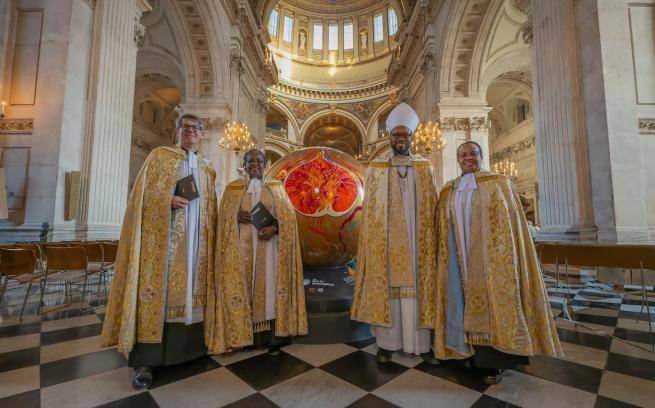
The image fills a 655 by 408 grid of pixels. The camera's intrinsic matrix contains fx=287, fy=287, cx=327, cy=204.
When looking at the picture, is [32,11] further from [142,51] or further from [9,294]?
[142,51]

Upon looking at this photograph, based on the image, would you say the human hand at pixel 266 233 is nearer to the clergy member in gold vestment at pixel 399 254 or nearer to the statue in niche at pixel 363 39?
the clergy member in gold vestment at pixel 399 254

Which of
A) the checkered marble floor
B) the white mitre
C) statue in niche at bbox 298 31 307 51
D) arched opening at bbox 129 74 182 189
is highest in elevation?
statue in niche at bbox 298 31 307 51

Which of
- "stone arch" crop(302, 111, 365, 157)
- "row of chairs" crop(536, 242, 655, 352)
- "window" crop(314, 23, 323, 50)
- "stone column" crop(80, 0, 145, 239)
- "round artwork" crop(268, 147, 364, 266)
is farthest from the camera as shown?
"window" crop(314, 23, 323, 50)

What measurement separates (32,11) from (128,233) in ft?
21.1

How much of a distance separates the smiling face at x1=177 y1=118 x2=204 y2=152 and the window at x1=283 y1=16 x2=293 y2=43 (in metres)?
28.3

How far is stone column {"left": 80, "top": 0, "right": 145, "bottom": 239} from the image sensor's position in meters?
5.27

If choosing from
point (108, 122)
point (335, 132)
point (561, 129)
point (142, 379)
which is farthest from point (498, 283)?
point (335, 132)

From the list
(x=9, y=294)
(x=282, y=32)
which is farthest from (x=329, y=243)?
(x=282, y=32)

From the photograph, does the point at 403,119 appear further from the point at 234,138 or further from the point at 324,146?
the point at 234,138

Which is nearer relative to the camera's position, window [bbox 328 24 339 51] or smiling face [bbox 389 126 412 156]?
smiling face [bbox 389 126 412 156]

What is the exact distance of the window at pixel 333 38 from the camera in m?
27.7

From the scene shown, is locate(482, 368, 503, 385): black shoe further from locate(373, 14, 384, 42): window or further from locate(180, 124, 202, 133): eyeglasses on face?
locate(373, 14, 384, 42): window

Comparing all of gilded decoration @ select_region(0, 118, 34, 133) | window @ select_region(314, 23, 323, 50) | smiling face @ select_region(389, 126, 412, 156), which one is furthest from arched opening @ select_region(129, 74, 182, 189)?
window @ select_region(314, 23, 323, 50)

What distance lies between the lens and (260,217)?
2.15 m
